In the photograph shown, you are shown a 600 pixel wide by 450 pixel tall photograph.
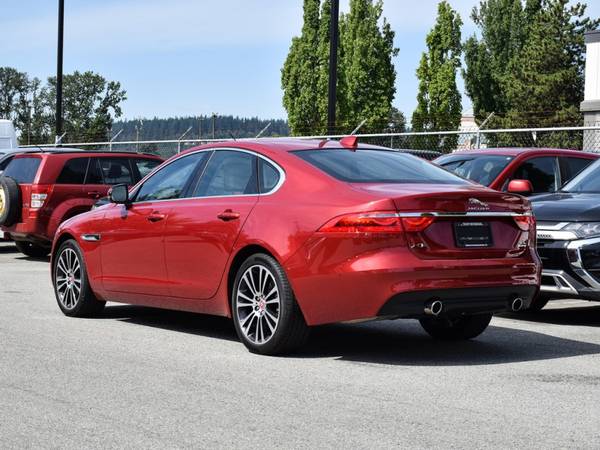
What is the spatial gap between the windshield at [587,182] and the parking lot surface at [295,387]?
5.78ft

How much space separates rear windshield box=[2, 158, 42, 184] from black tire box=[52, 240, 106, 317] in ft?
20.6

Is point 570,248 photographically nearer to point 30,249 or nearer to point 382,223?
point 382,223

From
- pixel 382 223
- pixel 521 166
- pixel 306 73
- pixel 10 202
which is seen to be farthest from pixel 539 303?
pixel 306 73

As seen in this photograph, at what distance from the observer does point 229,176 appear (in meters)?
8.62

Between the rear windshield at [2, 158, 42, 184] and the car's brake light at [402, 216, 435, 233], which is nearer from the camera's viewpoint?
the car's brake light at [402, 216, 435, 233]

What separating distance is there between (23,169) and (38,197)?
904mm

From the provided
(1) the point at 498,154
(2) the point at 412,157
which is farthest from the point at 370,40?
(2) the point at 412,157

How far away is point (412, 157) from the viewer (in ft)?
28.9

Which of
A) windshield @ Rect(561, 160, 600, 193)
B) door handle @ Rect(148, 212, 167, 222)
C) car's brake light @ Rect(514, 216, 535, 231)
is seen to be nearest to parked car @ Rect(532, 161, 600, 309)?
windshield @ Rect(561, 160, 600, 193)

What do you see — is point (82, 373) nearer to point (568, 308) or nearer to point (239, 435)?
point (239, 435)

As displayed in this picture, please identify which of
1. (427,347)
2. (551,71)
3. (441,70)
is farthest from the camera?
(441,70)

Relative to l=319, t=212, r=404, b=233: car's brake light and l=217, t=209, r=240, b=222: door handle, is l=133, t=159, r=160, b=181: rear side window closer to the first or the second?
l=217, t=209, r=240, b=222: door handle

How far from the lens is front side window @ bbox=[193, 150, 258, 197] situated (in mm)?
8414

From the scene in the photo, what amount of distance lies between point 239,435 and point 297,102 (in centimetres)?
7282
